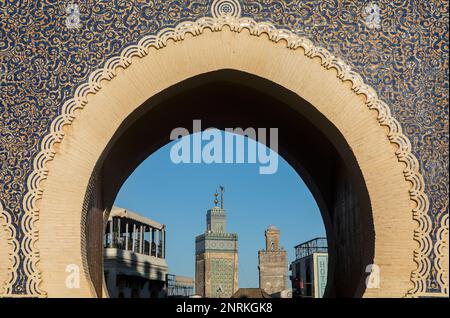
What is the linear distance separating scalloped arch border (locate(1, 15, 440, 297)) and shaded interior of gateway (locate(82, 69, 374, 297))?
3.62ft

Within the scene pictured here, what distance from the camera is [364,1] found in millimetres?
6496

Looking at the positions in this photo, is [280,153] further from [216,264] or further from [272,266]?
[216,264]

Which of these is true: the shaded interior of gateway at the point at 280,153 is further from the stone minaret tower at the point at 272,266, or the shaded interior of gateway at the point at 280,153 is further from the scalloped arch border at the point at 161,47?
the stone minaret tower at the point at 272,266

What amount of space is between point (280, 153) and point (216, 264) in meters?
18.1

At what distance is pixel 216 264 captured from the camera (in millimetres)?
26594

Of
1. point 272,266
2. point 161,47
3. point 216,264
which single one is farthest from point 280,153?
point 216,264

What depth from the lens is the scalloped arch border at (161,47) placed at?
5824mm

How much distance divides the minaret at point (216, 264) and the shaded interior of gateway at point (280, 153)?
1676 centimetres

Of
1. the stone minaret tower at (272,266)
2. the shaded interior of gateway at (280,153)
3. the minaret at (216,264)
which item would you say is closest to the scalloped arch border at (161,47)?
the shaded interior of gateway at (280,153)

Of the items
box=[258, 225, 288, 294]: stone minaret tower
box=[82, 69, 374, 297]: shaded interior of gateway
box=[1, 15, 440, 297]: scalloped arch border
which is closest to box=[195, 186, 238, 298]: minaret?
box=[258, 225, 288, 294]: stone minaret tower

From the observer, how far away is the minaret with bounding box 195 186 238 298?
25422 millimetres

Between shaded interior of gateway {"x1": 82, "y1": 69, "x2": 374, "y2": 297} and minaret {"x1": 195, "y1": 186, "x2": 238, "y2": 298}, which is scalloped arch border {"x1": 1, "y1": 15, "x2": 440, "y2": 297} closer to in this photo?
shaded interior of gateway {"x1": 82, "y1": 69, "x2": 374, "y2": 297}

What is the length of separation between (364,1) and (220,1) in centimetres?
128
